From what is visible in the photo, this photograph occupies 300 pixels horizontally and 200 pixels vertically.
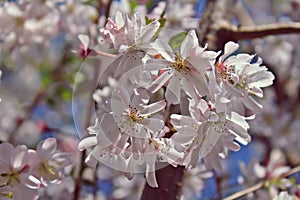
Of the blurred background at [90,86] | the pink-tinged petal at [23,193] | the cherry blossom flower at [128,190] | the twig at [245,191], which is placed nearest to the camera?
the pink-tinged petal at [23,193]

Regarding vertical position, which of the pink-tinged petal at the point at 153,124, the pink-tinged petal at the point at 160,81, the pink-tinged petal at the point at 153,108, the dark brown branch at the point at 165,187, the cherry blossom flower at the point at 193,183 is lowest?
the cherry blossom flower at the point at 193,183

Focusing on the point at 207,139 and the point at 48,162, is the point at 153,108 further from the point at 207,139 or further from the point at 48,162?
the point at 48,162

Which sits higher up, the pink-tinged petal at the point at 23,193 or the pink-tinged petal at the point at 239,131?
the pink-tinged petal at the point at 239,131

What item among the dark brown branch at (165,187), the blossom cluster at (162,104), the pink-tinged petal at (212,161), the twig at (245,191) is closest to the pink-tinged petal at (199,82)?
the blossom cluster at (162,104)

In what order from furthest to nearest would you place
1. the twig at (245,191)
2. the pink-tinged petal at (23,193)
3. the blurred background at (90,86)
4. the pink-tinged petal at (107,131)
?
1. the blurred background at (90,86)
2. the twig at (245,191)
3. the pink-tinged petal at (23,193)
4. the pink-tinged petal at (107,131)

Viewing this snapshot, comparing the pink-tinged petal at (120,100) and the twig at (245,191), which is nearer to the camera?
the pink-tinged petal at (120,100)

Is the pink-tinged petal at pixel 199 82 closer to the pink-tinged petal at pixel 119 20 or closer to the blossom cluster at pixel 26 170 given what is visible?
the pink-tinged petal at pixel 119 20

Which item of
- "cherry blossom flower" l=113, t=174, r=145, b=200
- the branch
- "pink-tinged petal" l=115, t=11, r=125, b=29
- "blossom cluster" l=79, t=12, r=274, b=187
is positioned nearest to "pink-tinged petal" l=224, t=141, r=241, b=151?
"blossom cluster" l=79, t=12, r=274, b=187

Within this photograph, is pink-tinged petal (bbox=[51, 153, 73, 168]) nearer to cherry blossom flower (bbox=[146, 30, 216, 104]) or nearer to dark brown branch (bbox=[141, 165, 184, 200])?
dark brown branch (bbox=[141, 165, 184, 200])
